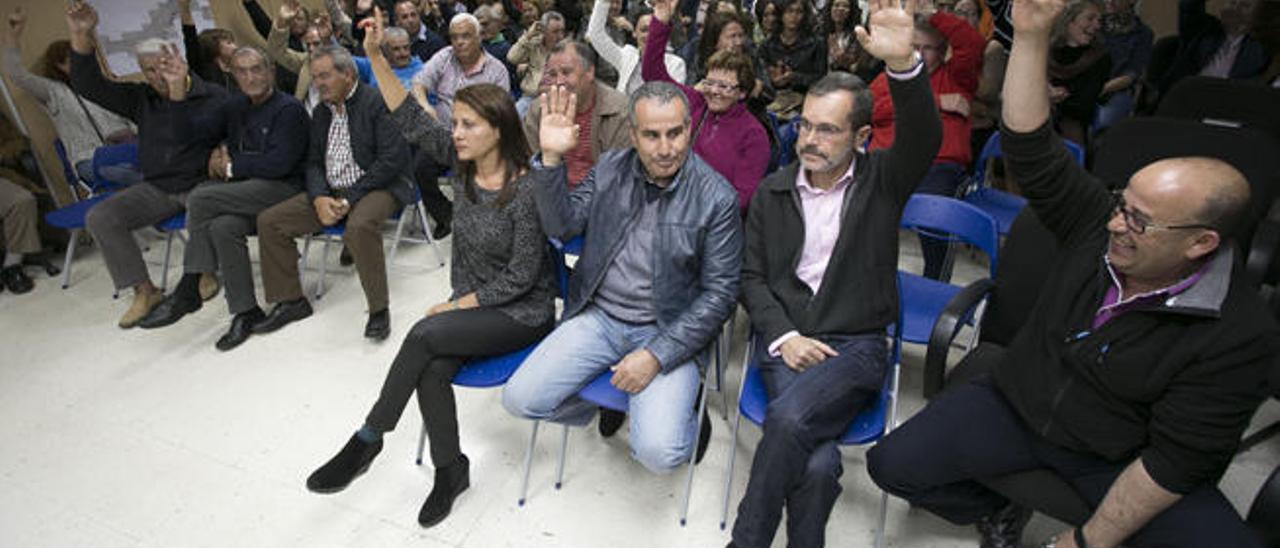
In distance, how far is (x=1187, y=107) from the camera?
3018mm

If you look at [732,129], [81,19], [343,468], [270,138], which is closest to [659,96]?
[732,129]

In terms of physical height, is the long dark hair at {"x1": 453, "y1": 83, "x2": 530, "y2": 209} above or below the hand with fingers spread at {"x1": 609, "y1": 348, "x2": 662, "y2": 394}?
above

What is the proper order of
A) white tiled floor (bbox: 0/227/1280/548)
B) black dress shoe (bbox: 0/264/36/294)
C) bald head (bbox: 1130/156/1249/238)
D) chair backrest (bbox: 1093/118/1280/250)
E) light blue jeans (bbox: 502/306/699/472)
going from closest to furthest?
bald head (bbox: 1130/156/1249/238), light blue jeans (bbox: 502/306/699/472), white tiled floor (bbox: 0/227/1280/548), chair backrest (bbox: 1093/118/1280/250), black dress shoe (bbox: 0/264/36/294)

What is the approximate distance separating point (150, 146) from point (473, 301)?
2.64 metres

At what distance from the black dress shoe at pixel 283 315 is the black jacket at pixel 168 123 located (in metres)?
0.94

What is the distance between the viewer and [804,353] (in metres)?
2.06

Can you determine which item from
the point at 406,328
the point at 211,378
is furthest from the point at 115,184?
the point at 406,328

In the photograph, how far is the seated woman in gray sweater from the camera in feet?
7.48

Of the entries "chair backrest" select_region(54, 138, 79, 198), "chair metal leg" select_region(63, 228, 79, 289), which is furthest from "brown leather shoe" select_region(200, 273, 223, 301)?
"chair backrest" select_region(54, 138, 79, 198)

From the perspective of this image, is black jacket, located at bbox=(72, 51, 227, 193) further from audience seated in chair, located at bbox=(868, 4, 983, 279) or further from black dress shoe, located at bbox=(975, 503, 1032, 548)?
black dress shoe, located at bbox=(975, 503, 1032, 548)

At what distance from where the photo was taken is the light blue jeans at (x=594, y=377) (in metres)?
2.07

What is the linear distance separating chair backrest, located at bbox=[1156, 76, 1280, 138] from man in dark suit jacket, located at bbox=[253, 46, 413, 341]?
145 inches

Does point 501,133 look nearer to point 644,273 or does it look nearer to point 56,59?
point 644,273

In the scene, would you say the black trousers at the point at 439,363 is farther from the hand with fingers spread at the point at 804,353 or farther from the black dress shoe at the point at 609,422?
the hand with fingers spread at the point at 804,353
